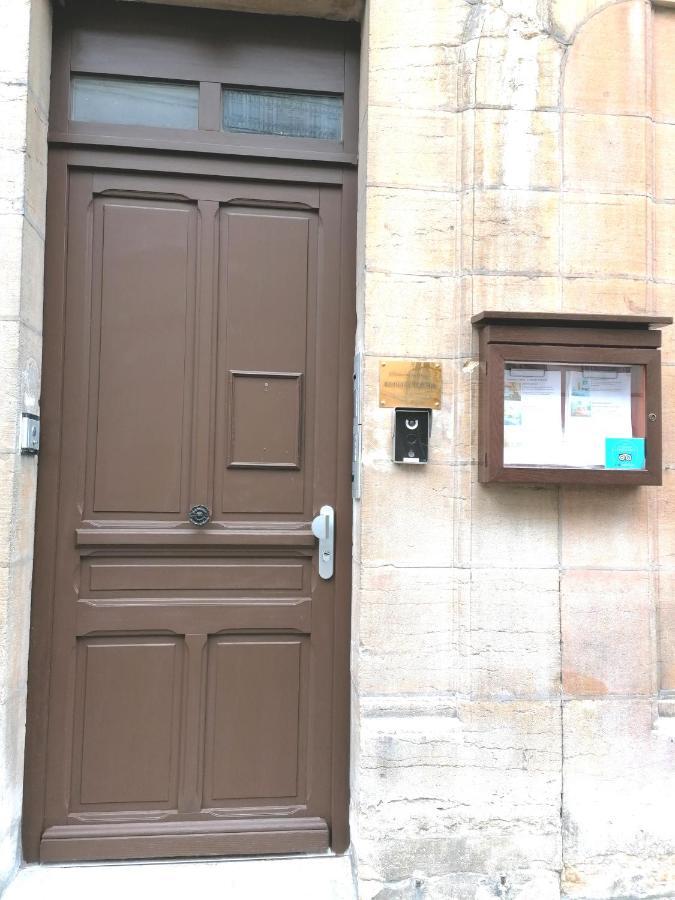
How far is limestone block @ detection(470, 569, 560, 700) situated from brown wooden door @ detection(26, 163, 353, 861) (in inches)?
25.4

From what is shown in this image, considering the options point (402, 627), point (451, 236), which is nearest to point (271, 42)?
point (451, 236)

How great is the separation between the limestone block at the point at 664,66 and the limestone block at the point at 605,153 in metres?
0.20

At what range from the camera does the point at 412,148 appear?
2928mm

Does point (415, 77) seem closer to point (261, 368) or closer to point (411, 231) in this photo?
point (411, 231)

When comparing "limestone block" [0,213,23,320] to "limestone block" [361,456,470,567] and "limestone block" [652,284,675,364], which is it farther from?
"limestone block" [652,284,675,364]

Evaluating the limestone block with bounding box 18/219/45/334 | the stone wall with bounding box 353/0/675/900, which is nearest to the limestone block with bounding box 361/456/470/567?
the stone wall with bounding box 353/0/675/900

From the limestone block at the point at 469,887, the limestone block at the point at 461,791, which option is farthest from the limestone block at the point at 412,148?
the limestone block at the point at 469,887

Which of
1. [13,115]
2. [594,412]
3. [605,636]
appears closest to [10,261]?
[13,115]

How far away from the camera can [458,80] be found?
296 cm

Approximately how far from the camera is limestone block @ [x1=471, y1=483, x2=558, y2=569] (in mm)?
2889

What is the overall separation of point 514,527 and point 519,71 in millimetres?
2057

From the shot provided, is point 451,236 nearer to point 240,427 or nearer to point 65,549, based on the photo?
point 240,427

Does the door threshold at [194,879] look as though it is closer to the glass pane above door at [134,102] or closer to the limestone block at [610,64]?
the glass pane above door at [134,102]

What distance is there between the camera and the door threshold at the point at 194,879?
2.72 meters
